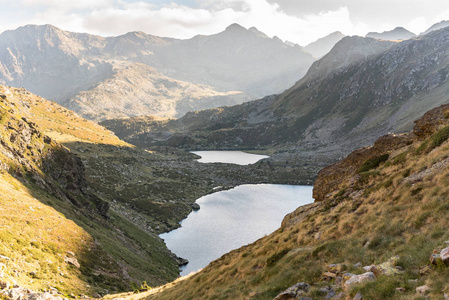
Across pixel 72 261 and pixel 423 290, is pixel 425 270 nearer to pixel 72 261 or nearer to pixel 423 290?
pixel 423 290

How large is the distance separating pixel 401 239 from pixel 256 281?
32.6 feet

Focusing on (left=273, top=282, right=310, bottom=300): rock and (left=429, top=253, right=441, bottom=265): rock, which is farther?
(left=273, top=282, right=310, bottom=300): rock

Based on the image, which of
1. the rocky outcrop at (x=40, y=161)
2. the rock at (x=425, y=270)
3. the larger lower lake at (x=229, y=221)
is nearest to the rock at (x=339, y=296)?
the rock at (x=425, y=270)

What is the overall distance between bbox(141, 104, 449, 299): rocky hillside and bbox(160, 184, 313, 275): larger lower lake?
46339mm

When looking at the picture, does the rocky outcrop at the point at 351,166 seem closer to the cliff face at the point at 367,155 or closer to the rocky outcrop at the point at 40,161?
the cliff face at the point at 367,155

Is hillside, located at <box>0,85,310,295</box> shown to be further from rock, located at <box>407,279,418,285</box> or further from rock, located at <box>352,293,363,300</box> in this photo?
rock, located at <box>407,279,418,285</box>

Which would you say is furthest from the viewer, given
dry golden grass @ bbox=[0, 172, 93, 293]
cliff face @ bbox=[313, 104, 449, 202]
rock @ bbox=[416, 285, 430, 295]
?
cliff face @ bbox=[313, 104, 449, 202]

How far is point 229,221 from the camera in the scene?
10075 cm

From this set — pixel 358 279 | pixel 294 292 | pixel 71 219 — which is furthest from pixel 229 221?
pixel 358 279

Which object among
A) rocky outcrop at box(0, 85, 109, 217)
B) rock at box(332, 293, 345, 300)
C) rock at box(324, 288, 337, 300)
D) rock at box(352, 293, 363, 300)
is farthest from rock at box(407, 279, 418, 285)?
rocky outcrop at box(0, 85, 109, 217)

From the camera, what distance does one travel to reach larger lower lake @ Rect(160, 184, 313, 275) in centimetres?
7818

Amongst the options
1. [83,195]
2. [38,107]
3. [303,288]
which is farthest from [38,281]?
[38,107]

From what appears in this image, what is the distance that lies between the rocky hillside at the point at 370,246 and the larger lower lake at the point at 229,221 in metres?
46.3

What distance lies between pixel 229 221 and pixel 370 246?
86517 millimetres
